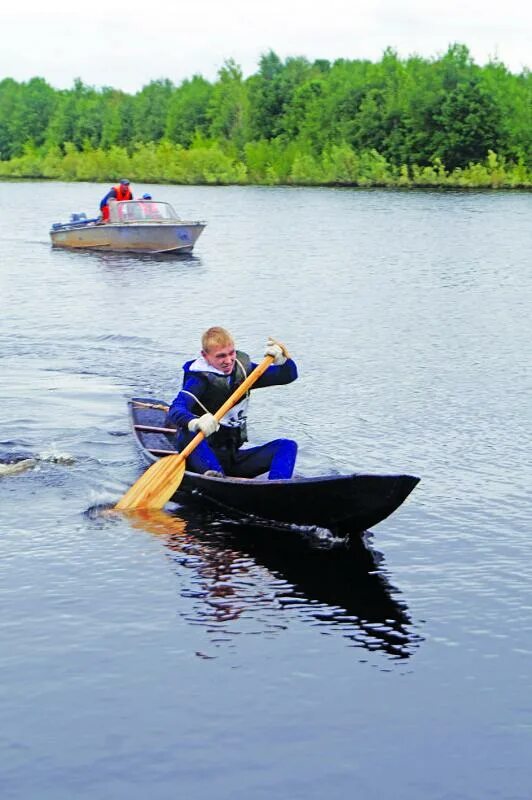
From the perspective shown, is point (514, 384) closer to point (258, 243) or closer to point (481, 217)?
point (258, 243)

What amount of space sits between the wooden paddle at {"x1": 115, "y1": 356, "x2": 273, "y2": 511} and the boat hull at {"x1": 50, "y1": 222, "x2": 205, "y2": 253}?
22.5 meters

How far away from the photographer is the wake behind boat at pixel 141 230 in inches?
1341

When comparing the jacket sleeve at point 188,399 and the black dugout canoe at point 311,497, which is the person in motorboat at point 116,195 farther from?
the jacket sleeve at point 188,399

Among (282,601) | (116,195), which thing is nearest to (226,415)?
(282,601)

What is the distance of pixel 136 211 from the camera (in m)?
34.3

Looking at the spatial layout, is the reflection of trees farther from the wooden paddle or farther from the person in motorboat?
the person in motorboat

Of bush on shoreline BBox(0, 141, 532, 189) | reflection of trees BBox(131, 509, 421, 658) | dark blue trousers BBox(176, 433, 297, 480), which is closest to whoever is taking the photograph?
reflection of trees BBox(131, 509, 421, 658)

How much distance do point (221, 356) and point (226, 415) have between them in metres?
0.64

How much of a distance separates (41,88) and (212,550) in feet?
511

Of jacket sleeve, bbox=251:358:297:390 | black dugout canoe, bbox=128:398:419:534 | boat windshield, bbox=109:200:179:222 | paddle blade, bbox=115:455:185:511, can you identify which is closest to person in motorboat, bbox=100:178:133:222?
boat windshield, bbox=109:200:179:222

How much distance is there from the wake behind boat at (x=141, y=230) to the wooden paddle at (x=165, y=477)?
22.6 metres

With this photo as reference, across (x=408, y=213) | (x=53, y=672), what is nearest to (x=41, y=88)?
(x=408, y=213)

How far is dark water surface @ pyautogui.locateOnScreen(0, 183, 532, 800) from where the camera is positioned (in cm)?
743

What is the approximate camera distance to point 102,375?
18.9m
